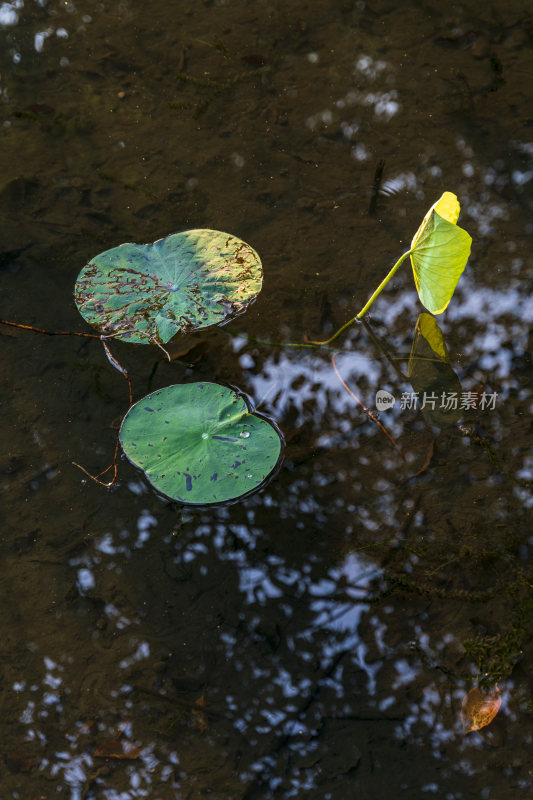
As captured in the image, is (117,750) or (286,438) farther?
(286,438)

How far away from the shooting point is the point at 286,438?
7.61ft

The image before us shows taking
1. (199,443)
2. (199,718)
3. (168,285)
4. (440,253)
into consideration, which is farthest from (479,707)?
(168,285)

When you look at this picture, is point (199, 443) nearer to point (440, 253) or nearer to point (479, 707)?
point (440, 253)

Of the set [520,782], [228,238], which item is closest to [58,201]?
[228,238]

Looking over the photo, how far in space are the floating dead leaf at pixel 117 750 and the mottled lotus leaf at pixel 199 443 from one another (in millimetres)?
719

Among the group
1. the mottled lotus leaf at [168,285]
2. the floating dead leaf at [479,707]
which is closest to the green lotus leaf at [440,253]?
the mottled lotus leaf at [168,285]

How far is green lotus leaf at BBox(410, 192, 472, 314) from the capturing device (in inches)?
83.8

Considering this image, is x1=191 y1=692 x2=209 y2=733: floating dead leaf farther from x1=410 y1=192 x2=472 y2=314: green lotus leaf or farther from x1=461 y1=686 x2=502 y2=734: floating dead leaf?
x1=410 y1=192 x2=472 y2=314: green lotus leaf

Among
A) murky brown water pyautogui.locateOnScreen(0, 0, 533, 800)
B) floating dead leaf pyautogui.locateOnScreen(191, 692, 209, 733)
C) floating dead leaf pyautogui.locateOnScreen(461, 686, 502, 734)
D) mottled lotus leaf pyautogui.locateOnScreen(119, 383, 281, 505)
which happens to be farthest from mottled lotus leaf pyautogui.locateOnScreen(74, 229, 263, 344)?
floating dead leaf pyautogui.locateOnScreen(461, 686, 502, 734)

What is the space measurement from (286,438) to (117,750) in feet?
3.61

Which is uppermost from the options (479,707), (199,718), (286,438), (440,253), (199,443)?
(440,253)

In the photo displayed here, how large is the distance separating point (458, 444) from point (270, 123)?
74.4 inches

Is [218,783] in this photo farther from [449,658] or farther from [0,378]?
[0,378]

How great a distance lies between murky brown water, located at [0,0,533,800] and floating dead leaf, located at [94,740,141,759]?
18mm
